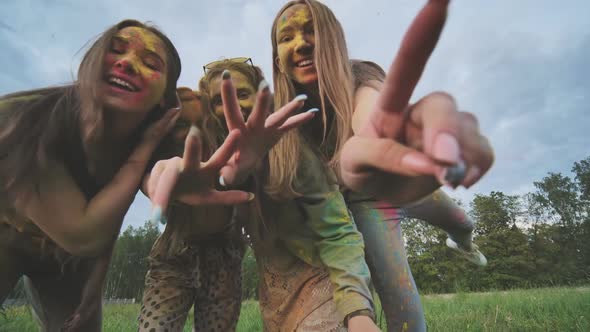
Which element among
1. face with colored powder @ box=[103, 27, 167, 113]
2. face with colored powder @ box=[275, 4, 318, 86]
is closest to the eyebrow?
face with colored powder @ box=[103, 27, 167, 113]

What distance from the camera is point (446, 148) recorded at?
715 millimetres

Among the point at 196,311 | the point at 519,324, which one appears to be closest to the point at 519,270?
the point at 519,324

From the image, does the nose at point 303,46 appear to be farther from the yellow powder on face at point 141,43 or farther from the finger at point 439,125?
the finger at point 439,125

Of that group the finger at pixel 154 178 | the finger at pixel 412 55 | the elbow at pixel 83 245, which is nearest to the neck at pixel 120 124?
the elbow at pixel 83 245

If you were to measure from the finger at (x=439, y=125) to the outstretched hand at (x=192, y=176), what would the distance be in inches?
26.2

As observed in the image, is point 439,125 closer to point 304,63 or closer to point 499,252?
point 304,63

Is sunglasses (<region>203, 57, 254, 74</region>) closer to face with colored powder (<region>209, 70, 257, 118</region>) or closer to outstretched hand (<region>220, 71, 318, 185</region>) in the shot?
face with colored powder (<region>209, 70, 257, 118</region>)

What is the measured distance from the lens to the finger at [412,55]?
2.46 feet

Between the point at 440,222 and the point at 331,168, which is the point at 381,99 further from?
the point at 440,222

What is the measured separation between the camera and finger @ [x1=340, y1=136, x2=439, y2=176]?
772 millimetres

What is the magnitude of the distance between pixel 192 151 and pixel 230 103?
20 cm

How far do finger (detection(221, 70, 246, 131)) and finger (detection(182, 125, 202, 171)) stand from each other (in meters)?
0.11

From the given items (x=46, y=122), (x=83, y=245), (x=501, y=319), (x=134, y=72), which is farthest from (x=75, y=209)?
(x=501, y=319)

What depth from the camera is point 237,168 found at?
1.43 m
